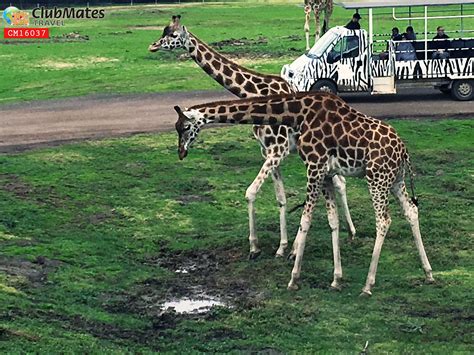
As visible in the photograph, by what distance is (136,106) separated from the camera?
31203mm

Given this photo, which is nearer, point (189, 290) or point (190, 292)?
point (190, 292)

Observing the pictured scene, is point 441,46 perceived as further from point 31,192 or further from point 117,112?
point 31,192

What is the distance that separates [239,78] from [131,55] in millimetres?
24384

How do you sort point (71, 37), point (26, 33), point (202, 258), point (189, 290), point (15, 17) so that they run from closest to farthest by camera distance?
point (189, 290)
point (202, 258)
point (71, 37)
point (26, 33)
point (15, 17)

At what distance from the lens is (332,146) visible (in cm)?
1576

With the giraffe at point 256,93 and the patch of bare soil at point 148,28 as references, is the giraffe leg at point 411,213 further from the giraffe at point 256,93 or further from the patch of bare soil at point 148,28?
the patch of bare soil at point 148,28

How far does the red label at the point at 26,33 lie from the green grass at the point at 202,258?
87.1ft

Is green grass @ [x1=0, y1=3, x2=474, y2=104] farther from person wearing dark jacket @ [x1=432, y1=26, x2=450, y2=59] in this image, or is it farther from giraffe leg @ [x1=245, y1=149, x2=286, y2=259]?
giraffe leg @ [x1=245, y1=149, x2=286, y2=259]

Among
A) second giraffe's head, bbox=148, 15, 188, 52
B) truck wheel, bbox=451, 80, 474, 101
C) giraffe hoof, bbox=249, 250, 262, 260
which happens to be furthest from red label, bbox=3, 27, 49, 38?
giraffe hoof, bbox=249, 250, 262, 260

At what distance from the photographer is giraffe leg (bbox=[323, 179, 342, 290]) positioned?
1564 cm

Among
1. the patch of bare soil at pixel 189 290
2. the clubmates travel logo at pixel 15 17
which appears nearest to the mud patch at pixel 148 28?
the clubmates travel logo at pixel 15 17

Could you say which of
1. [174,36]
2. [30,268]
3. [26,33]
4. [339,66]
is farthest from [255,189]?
[26,33]

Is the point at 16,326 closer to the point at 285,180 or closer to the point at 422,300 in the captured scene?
the point at 422,300

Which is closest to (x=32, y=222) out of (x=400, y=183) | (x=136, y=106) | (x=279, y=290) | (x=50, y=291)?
(x=50, y=291)
